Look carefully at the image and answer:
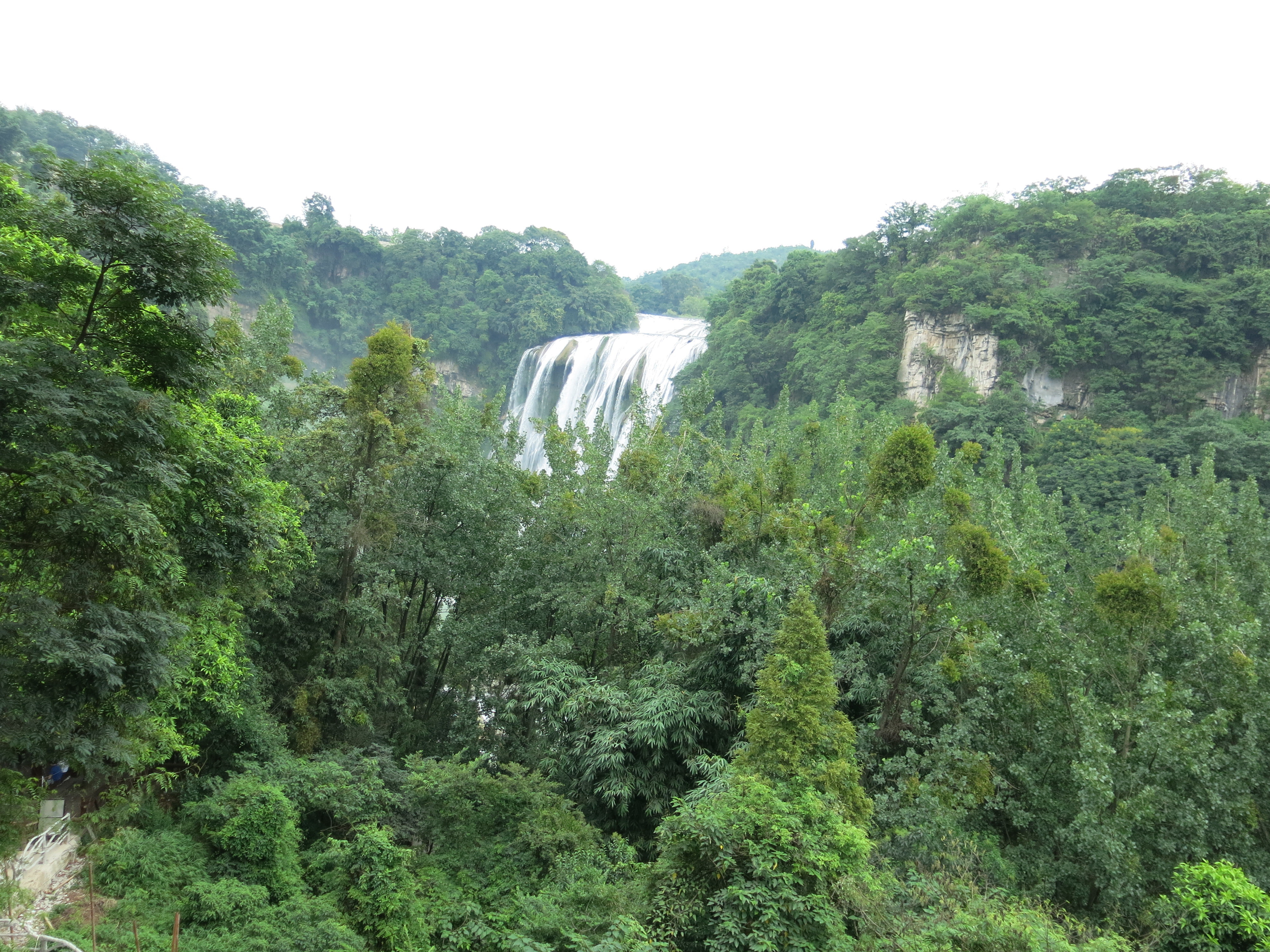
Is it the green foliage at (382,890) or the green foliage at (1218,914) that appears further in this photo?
the green foliage at (382,890)

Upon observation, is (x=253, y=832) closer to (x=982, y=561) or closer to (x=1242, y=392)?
(x=982, y=561)

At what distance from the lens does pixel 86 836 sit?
7504 mm

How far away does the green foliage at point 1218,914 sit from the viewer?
4953 millimetres

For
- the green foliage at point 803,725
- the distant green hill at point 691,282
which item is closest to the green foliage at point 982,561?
the green foliage at point 803,725

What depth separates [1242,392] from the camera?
2403cm

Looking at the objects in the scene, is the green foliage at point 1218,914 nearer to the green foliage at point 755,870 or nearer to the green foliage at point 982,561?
the green foliage at point 755,870

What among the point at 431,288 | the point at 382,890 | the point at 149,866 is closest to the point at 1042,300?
the point at 382,890

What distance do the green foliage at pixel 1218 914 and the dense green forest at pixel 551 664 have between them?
0.04m

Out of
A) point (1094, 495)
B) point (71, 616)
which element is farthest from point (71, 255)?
point (1094, 495)

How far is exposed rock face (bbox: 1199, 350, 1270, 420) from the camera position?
23734 mm

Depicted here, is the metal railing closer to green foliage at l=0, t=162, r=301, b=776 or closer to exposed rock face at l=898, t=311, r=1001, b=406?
green foliage at l=0, t=162, r=301, b=776

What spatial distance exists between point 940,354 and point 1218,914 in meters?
28.0

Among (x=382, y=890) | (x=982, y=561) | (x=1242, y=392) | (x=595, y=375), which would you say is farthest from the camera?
(x=595, y=375)

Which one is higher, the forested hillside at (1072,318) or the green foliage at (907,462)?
the forested hillside at (1072,318)
